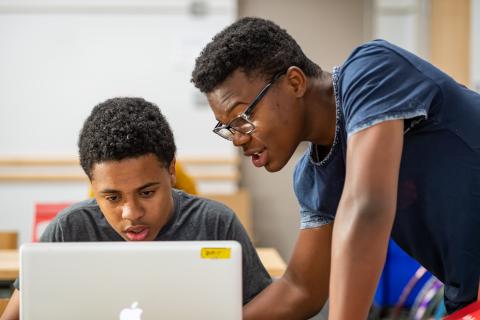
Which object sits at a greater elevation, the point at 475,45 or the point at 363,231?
the point at 475,45

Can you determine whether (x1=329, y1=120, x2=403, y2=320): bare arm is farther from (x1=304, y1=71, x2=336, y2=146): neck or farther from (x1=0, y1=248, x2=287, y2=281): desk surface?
(x1=0, y1=248, x2=287, y2=281): desk surface

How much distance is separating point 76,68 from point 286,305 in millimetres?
3100

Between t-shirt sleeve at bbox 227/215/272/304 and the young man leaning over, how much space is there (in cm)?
31

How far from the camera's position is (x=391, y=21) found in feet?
14.6

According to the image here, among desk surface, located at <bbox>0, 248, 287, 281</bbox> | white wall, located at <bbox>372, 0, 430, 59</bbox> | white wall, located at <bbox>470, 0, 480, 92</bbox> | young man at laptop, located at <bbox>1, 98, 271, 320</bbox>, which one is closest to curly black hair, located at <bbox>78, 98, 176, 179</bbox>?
young man at laptop, located at <bbox>1, 98, 271, 320</bbox>

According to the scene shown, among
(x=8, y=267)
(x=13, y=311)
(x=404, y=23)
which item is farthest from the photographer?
(x=404, y=23)

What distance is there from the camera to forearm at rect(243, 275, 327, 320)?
1.41 meters

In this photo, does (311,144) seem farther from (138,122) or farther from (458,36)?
(458,36)

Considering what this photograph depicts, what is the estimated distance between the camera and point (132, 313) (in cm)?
101

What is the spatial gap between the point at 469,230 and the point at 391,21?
140 inches

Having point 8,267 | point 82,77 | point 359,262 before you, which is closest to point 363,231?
point 359,262

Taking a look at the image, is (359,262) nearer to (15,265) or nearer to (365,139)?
(365,139)

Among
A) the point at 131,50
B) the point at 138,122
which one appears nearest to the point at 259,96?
the point at 138,122

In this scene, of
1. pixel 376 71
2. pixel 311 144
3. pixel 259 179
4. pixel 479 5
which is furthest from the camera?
pixel 259 179
